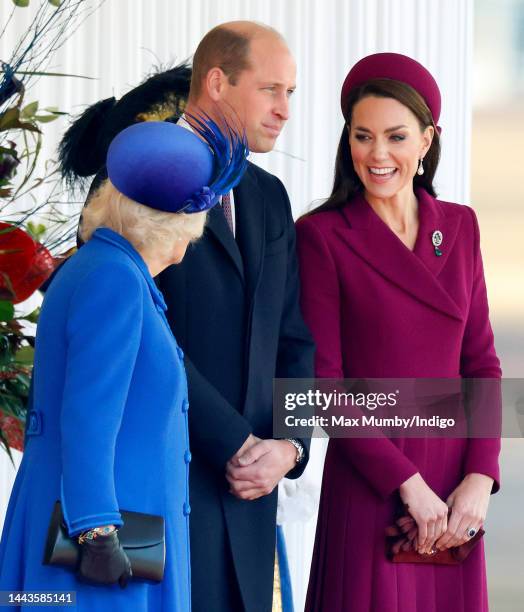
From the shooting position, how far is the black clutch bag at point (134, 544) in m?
1.71

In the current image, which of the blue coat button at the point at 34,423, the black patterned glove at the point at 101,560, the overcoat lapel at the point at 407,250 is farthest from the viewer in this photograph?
the overcoat lapel at the point at 407,250

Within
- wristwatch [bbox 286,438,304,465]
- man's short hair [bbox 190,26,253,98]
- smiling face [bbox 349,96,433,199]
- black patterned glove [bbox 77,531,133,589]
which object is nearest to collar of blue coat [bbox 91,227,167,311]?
black patterned glove [bbox 77,531,133,589]

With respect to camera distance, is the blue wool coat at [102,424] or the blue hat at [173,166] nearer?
the blue wool coat at [102,424]

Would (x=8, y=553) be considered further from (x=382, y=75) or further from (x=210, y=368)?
(x=382, y=75)

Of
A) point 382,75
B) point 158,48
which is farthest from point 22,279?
point 158,48

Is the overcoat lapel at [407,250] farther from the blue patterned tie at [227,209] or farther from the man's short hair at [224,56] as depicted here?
the man's short hair at [224,56]

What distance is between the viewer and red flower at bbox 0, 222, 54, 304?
1823 mm

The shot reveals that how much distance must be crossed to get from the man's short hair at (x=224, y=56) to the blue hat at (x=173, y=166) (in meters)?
0.42

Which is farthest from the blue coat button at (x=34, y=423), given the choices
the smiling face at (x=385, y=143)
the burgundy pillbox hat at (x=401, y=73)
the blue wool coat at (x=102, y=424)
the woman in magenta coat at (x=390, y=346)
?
the burgundy pillbox hat at (x=401, y=73)

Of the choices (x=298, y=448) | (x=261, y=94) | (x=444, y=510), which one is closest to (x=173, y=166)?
(x=261, y=94)

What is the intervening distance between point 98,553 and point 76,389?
23 cm

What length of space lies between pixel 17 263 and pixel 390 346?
0.81 metres

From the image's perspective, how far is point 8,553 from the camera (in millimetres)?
1808

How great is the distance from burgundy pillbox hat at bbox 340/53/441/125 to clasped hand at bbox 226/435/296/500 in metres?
0.75
